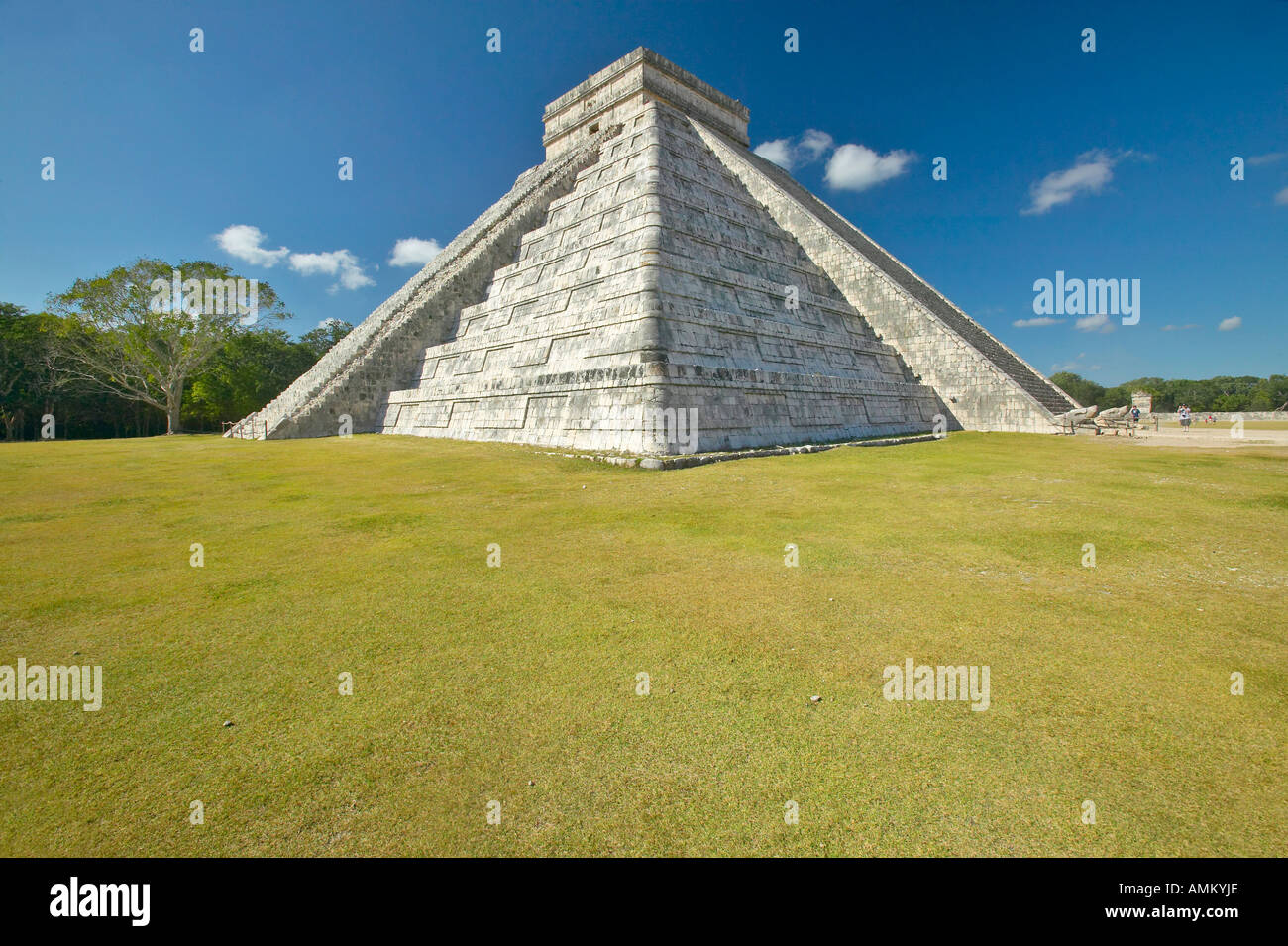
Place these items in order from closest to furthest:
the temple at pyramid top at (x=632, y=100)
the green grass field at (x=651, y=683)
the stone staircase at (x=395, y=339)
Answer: the green grass field at (x=651, y=683) → the stone staircase at (x=395, y=339) → the temple at pyramid top at (x=632, y=100)

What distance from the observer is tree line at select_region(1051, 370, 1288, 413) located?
68312 millimetres

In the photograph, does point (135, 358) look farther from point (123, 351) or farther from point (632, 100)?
point (632, 100)

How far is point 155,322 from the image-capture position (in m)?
32.9

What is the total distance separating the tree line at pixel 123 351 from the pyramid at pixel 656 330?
12247 mm

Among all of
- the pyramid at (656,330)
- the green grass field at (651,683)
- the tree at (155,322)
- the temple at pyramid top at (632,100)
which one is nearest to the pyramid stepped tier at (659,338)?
the pyramid at (656,330)

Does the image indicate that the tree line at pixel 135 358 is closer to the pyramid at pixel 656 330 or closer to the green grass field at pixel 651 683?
the pyramid at pixel 656 330

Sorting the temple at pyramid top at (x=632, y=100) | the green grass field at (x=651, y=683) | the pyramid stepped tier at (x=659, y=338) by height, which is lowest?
the green grass field at (x=651, y=683)

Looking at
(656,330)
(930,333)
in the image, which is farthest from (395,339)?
(930,333)

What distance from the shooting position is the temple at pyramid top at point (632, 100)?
1153 inches

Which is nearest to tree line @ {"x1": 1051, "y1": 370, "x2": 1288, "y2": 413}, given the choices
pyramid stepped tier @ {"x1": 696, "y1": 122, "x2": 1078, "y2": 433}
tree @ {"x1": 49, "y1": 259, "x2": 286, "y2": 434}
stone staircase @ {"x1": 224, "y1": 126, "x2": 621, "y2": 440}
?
pyramid stepped tier @ {"x1": 696, "y1": 122, "x2": 1078, "y2": 433}
